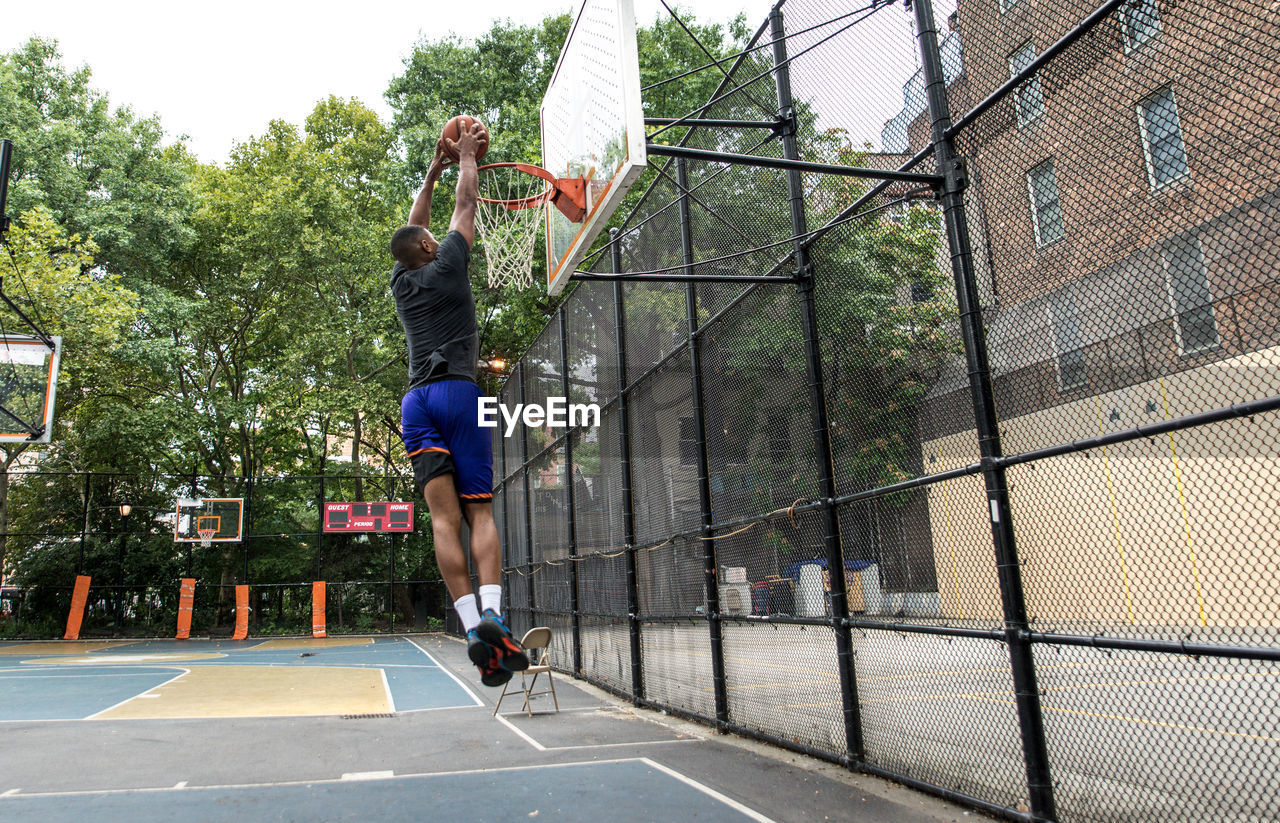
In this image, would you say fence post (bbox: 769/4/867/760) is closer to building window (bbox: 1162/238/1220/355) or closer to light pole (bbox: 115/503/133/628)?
building window (bbox: 1162/238/1220/355)

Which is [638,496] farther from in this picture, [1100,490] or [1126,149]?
[1126,149]

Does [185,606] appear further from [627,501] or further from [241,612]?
[627,501]

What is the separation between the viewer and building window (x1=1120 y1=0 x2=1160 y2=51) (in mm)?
3016

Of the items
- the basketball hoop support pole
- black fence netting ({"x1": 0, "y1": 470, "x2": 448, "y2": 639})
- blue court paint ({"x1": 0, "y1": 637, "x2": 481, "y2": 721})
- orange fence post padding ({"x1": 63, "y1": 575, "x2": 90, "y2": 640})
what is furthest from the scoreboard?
the basketball hoop support pole

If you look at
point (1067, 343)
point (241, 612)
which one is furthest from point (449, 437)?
point (241, 612)

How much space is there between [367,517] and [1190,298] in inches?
831

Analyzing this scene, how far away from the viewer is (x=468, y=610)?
2908 millimetres

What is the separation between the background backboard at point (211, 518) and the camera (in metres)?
20.3

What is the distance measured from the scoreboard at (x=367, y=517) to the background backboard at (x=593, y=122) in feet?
57.2

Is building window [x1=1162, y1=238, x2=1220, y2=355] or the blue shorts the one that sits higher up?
building window [x1=1162, y1=238, x2=1220, y2=355]

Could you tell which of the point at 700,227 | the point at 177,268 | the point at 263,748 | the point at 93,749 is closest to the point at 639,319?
the point at 700,227

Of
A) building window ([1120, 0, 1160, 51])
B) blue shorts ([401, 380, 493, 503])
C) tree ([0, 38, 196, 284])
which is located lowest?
blue shorts ([401, 380, 493, 503])

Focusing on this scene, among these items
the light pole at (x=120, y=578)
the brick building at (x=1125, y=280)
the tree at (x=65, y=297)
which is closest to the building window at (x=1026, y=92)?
the brick building at (x=1125, y=280)

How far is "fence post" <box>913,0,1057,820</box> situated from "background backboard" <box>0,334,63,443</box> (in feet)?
37.1
